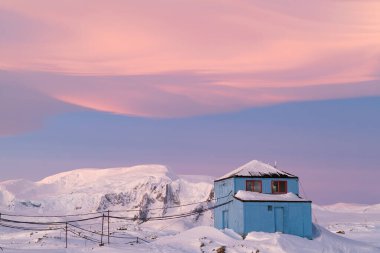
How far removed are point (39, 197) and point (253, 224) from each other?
360 ft

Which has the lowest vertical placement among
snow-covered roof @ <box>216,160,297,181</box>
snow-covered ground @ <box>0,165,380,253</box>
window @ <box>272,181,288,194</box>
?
snow-covered ground @ <box>0,165,380,253</box>

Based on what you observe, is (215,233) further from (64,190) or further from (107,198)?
(64,190)

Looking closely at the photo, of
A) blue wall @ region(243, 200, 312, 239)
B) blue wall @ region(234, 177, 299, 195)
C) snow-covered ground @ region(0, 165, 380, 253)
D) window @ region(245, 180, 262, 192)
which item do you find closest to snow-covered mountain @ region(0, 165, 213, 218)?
snow-covered ground @ region(0, 165, 380, 253)

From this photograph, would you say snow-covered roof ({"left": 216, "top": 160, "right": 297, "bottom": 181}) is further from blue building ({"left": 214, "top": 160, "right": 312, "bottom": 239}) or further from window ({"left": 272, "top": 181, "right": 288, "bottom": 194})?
window ({"left": 272, "top": 181, "right": 288, "bottom": 194})

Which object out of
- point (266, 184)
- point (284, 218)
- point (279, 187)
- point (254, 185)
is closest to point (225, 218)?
point (254, 185)

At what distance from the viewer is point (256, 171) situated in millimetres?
56250

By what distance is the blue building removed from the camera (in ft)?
172

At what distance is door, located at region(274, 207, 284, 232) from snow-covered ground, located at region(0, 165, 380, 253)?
2085mm

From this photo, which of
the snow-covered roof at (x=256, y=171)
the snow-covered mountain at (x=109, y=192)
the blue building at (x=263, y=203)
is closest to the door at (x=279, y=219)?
the blue building at (x=263, y=203)

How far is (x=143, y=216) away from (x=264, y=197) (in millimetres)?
86385

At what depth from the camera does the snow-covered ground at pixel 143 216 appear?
4991 centimetres

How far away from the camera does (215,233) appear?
2060 inches

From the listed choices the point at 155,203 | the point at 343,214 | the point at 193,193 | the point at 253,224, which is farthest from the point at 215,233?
the point at 155,203

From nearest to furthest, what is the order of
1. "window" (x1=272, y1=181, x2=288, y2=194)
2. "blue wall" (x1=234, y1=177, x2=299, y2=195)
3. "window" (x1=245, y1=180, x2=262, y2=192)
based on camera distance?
"blue wall" (x1=234, y1=177, x2=299, y2=195)
"window" (x1=245, y1=180, x2=262, y2=192)
"window" (x1=272, y1=181, x2=288, y2=194)
